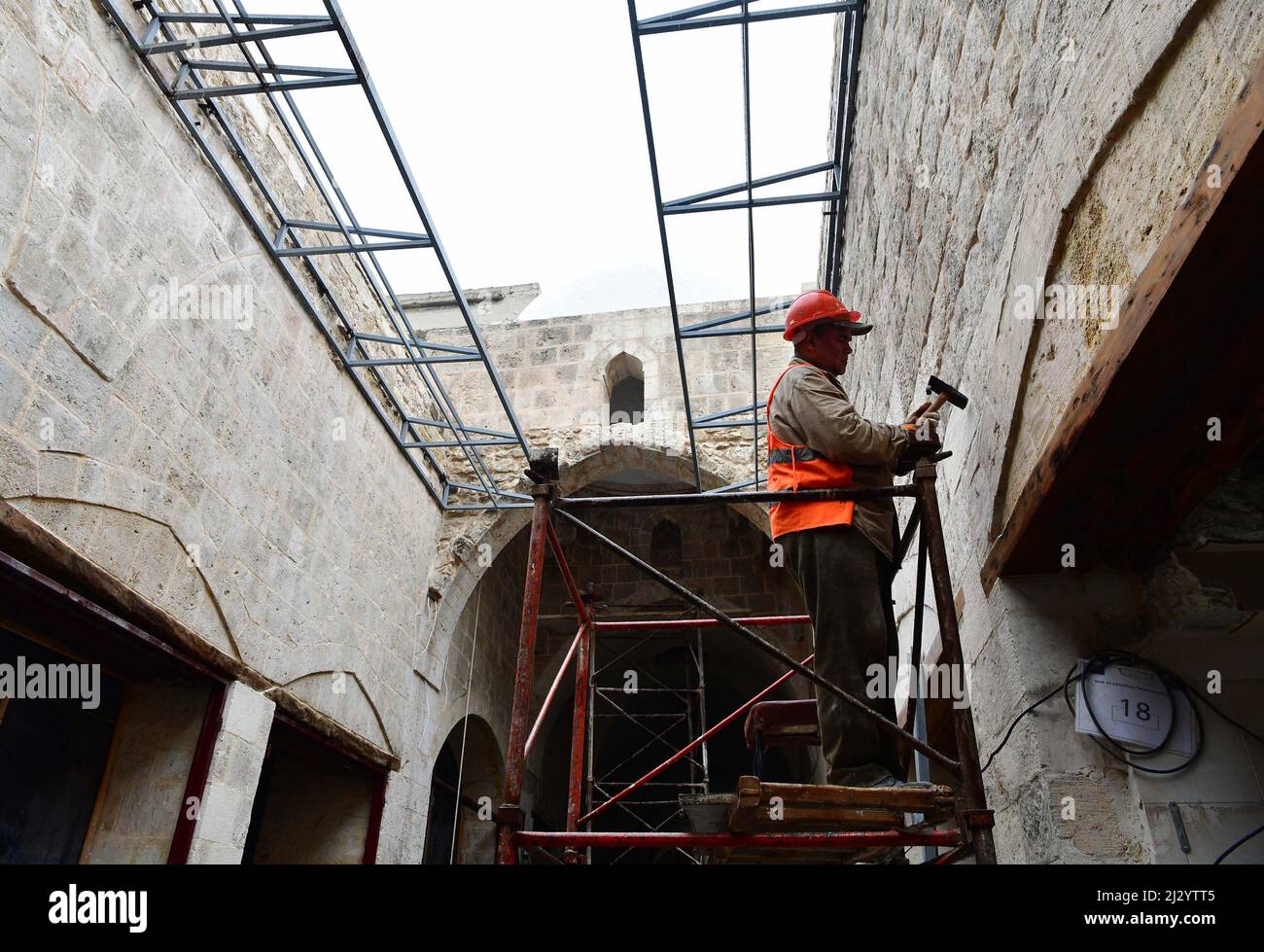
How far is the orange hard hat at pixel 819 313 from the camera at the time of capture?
110 inches

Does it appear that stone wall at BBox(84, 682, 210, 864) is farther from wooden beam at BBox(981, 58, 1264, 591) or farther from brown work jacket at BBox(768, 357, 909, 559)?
wooden beam at BBox(981, 58, 1264, 591)

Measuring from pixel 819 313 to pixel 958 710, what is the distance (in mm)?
1309

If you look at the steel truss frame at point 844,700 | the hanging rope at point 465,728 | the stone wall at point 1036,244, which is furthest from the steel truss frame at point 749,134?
the hanging rope at point 465,728

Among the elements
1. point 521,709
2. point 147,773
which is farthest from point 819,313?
point 147,773

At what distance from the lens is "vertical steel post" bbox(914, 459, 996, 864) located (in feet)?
6.50

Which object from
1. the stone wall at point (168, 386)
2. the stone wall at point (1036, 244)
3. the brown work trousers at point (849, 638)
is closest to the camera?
the stone wall at point (1036, 244)

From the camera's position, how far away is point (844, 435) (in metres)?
2.47

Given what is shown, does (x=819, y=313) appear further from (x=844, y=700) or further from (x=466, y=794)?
(x=466, y=794)

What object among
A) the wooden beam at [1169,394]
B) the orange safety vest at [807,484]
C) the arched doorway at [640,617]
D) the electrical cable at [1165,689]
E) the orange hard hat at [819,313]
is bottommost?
the electrical cable at [1165,689]

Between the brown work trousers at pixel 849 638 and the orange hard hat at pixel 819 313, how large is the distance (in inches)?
28.5

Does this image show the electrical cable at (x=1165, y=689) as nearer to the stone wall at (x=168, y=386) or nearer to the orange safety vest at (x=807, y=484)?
the orange safety vest at (x=807, y=484)

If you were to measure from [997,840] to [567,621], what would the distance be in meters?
7.88

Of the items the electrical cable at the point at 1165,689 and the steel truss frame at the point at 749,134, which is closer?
the electrical cable at the point at 1165,689
